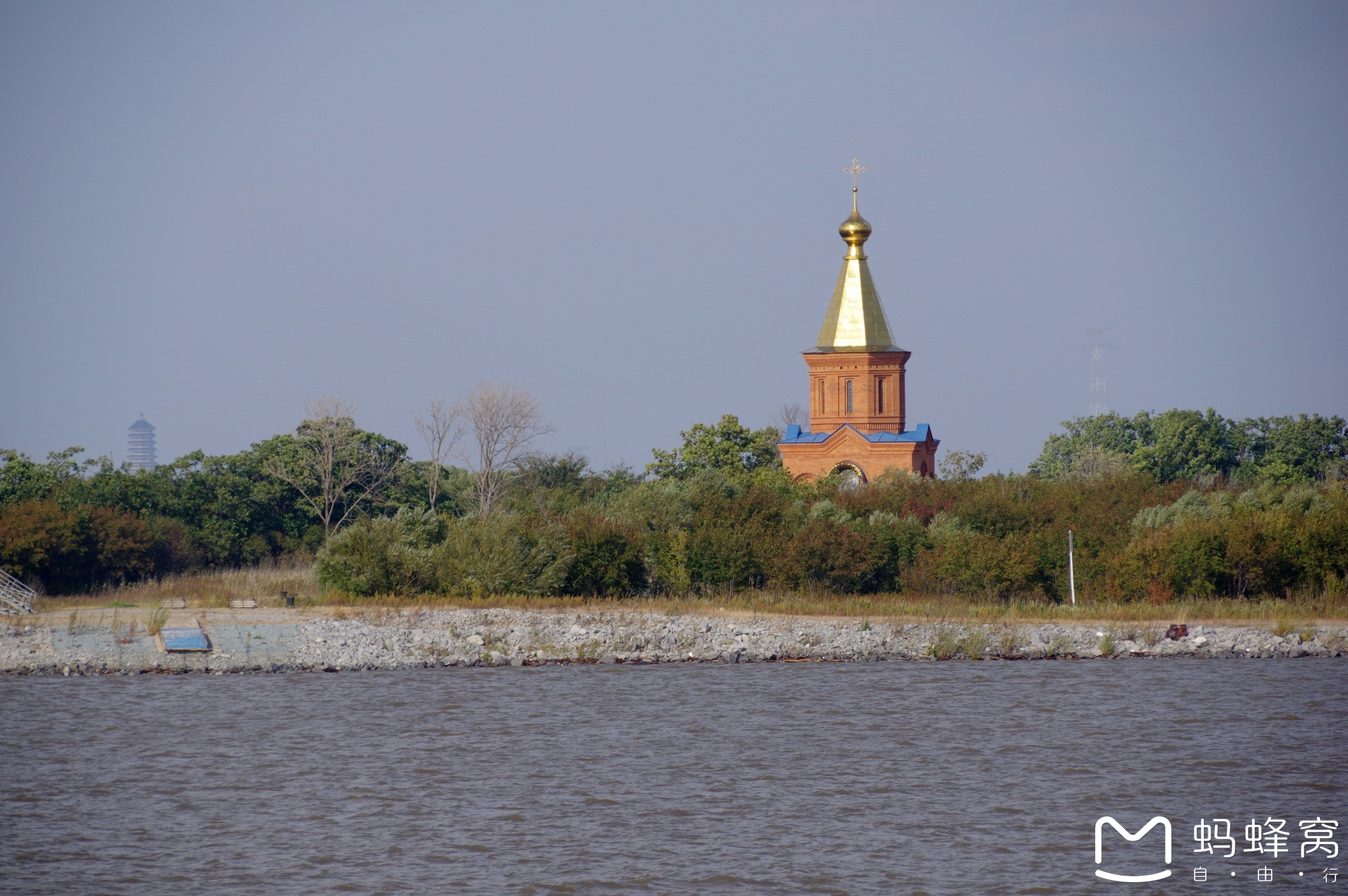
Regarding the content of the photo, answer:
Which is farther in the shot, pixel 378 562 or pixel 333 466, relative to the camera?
pixel 333 466

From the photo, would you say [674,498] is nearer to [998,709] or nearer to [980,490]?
[980,490]

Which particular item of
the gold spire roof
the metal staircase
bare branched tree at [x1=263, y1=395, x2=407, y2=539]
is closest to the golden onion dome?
the gold spire roof

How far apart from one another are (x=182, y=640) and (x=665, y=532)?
1395cm

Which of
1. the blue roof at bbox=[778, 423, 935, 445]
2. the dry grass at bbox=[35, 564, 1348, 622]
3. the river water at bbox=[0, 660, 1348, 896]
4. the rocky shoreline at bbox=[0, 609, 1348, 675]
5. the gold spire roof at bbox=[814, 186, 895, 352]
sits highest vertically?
the gold spire roof at bbox=[814, 186, 895, 352]

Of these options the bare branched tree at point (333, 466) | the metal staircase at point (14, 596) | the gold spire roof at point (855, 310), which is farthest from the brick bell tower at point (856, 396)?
the metal staircase at point (14, 596)

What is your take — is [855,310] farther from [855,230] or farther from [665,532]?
[665,532]

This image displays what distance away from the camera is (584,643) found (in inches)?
1275

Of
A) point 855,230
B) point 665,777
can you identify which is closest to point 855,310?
point 855,230

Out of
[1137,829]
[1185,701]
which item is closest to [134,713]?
[1137,829]

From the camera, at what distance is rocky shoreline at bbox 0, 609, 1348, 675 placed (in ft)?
100

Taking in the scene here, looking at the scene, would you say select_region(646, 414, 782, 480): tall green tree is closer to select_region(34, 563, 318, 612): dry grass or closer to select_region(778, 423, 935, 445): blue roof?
select_region(778, 423, 935, 445): blue roof

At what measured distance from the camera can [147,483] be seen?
50.1m

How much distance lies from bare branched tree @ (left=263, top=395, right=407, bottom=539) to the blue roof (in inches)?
675

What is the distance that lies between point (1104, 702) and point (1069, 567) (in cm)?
1077
